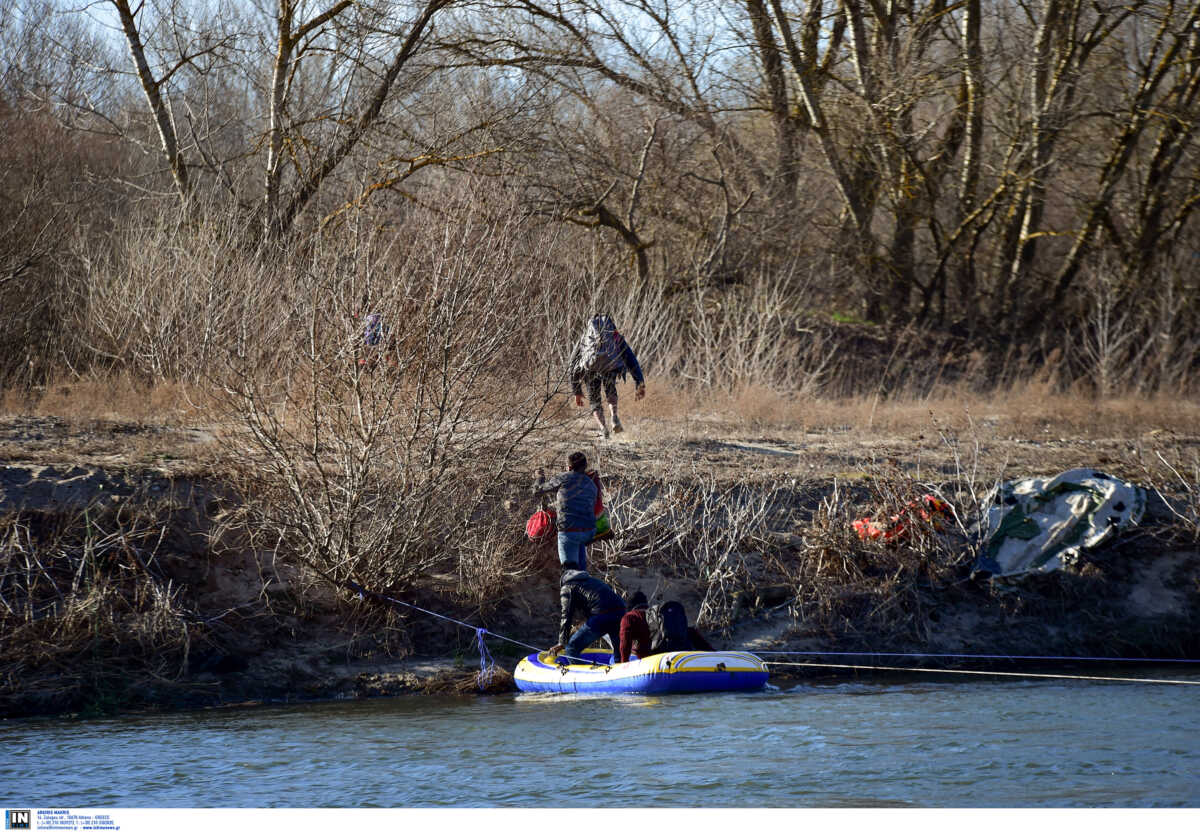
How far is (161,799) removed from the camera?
24.3 feet

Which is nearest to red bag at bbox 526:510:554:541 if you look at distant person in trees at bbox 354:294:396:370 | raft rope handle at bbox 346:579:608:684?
raft rope handle at bbox 346:579:608:684

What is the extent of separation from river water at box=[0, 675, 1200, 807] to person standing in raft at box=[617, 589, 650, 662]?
51cm

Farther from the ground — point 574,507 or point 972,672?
point 574,507

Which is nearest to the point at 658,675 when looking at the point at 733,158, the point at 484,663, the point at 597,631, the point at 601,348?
the point at 597,631

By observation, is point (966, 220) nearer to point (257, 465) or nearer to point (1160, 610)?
point (1160, 610)

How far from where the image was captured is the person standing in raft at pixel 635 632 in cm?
1052

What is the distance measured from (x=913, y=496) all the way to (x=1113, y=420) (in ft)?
22.5

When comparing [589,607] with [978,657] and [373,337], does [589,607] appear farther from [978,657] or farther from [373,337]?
[978,657]

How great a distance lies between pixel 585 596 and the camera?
10.7 metres

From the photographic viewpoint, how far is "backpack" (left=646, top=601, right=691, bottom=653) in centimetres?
1058

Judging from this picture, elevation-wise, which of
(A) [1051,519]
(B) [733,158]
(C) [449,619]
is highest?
(B) [733,158]

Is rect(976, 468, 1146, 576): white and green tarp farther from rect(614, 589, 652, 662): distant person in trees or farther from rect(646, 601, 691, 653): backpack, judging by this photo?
rect(614, 589, 652, 662): distant person in trees

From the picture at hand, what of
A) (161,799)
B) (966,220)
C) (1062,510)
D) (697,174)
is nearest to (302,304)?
(161,799)

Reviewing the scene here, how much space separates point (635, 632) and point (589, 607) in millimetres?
453
